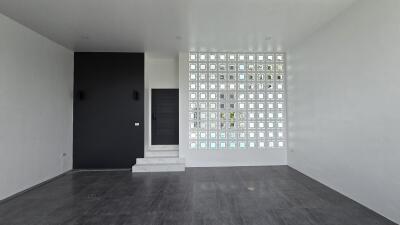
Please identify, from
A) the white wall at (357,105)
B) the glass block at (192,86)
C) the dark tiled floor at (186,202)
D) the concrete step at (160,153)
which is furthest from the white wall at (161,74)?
the white wall at (357,105)

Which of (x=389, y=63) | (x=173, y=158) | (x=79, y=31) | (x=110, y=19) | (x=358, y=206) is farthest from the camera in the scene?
(x=173, y=158)

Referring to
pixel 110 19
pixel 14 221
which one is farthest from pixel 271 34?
pixel 14 221

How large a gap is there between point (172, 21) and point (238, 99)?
9.75 feet

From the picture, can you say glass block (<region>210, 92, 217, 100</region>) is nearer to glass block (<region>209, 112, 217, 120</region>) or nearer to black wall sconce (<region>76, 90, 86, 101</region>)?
glass block (<region>209, 112, 217, 120</region>)

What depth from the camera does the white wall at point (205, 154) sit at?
6109 millimetres

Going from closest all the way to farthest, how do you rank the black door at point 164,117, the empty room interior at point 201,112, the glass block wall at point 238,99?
1. the empty room interior at point 201,112
2. the glass block wall at point 238,99
3. the black door at point 164,117

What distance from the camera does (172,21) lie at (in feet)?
13.6

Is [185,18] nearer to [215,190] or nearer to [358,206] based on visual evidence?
[215,190]

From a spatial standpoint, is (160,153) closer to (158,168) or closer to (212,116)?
(158,168)

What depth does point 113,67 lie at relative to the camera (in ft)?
19.8

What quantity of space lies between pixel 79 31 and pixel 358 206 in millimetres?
5965

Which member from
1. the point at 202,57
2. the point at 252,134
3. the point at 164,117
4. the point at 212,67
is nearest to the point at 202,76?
the point at 212,67

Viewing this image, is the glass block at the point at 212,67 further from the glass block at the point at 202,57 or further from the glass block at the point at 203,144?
the glass block at the point at 203,144

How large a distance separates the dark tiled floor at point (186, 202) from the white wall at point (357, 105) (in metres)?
0.37
